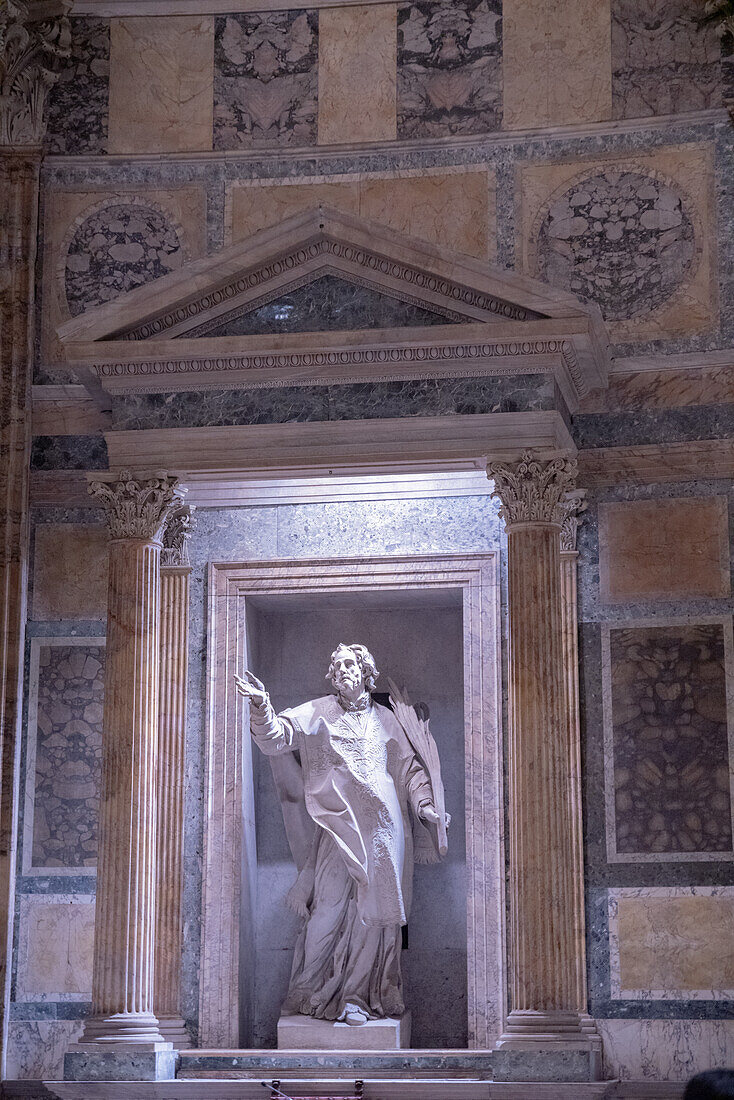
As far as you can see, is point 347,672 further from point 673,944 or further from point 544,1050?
point 544,1050

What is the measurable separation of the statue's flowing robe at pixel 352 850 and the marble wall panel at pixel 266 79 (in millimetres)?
4656

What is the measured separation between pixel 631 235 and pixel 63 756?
19.3 ft

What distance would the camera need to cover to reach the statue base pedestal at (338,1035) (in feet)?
42.1

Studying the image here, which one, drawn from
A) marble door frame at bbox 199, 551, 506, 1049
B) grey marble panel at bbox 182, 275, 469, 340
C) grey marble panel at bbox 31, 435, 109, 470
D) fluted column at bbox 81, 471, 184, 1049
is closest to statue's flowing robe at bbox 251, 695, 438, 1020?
marble door frame at bbox 199, 551, 506, 1049

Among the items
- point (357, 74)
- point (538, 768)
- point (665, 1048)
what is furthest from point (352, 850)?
point (357, 74)

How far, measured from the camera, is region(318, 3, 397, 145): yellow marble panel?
14734 millimetres

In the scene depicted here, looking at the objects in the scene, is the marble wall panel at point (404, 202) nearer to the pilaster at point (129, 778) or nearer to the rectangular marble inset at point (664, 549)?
the rectangular marble inset at point (664, 549)

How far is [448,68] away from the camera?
14703mm

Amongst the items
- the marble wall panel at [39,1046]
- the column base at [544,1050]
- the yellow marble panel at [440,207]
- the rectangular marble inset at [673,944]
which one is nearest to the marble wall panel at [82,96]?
the yellow marble panel at [440,207]

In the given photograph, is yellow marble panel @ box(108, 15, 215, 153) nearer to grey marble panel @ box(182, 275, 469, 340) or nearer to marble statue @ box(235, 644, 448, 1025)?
grey marble panel @ box(182, 275, 469, 340)

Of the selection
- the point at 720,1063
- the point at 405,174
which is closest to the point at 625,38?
the point at 405,174

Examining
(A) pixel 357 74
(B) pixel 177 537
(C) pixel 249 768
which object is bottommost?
(C) pixel 249 768

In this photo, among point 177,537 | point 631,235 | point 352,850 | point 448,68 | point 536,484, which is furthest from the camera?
point 448,68

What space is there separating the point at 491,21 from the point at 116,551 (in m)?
5.33
